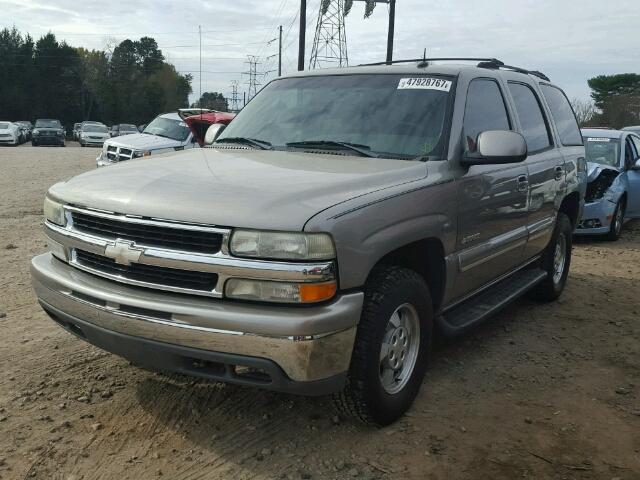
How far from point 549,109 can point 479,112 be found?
→ 1.61 meters

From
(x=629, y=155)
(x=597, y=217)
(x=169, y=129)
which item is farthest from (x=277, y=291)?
(x=169, y=129)

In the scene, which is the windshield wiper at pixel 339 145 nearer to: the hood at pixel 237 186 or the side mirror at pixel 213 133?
the hood at pixel 237 186

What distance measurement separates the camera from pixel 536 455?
3.15 metres

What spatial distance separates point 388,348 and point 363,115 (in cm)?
151

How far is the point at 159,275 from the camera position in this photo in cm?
283

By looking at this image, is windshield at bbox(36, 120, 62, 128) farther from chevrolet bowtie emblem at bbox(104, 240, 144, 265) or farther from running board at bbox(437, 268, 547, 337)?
chevrolet bowtie emblem at bbox(104, 240, 144, 265)

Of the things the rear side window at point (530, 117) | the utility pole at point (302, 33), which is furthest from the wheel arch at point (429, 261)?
the utility pole at point (302, 33)

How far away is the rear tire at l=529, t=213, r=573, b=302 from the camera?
561cm

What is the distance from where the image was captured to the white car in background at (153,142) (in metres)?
12.3

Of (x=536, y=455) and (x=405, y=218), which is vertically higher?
(x=405, y=218)

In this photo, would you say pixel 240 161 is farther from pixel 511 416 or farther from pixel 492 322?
Answer: pixel 492 322

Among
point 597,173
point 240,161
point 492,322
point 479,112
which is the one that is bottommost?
point 492,322

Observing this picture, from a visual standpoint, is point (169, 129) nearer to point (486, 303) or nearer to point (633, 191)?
point (633, 191)

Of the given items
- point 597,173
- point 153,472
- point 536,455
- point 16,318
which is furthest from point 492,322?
point 597,173
